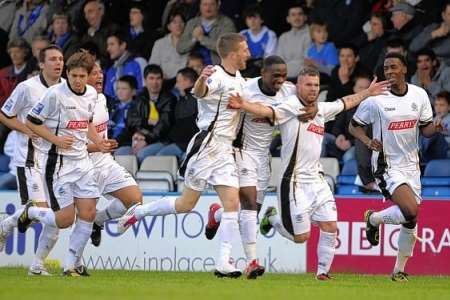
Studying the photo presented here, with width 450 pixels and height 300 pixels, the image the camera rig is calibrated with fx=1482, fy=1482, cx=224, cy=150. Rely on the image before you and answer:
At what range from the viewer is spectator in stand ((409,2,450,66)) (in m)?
21.5

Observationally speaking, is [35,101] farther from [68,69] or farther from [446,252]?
[446,252]

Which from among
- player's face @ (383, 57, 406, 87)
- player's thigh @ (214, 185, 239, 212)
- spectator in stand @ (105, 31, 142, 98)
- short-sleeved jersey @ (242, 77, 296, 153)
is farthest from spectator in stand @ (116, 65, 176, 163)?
player's thigh @ (214, 185, 239, 212)

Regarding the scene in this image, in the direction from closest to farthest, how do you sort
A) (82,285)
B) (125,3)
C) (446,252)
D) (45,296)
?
(45,296), (82,285), (446,252), (125,3)

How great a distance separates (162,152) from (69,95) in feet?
18.4

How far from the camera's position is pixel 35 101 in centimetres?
1780

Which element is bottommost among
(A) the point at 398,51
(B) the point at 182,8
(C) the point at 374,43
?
(A) the point at 398,51

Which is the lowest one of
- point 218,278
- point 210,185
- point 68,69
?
point 218,278

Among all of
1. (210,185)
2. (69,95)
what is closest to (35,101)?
(69,95)

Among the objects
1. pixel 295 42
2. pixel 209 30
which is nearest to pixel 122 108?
pixel 209 30

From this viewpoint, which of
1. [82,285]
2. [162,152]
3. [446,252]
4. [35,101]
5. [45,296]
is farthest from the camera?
[162,152]

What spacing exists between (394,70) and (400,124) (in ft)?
2.09

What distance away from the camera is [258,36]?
22906mm

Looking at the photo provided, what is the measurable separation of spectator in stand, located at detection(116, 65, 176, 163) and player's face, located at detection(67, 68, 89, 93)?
5816 mm

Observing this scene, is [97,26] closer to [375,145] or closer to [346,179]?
[346,179]
